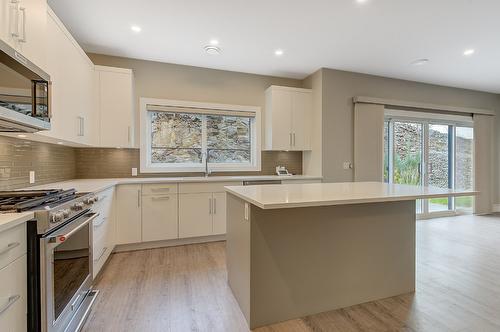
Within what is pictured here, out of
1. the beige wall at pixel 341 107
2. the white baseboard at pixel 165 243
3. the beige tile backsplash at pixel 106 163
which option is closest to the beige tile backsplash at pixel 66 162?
the beige tile backsplash at pixel 106 163

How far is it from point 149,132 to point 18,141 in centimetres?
178

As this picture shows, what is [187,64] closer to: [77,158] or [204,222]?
[77,158]

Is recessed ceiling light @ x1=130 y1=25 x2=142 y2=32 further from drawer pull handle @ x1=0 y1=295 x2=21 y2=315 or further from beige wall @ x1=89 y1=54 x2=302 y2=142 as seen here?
drawer pull handle @ x1=0 y1=295 x2=21 y2=315

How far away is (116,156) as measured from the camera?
145 inches

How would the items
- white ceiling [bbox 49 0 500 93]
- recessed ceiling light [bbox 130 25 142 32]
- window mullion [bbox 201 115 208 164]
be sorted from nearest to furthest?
white ceiling [bbox 49 0 500 93] → recessed ceiling light [bbox 130 25 142 32] → window mullion [bbox 201 115 208 164]

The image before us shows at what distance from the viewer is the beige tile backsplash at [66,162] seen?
2.09 m

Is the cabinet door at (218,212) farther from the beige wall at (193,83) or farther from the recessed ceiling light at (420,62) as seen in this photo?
the recessed ceiling light at (420,62)

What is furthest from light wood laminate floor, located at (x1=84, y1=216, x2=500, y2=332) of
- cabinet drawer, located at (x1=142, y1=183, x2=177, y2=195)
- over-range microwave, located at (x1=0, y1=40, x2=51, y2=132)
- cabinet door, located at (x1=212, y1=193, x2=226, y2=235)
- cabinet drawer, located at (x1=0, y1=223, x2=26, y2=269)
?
over-range microwave, located at (x1=0, y1=40, x2=51, y2=132)

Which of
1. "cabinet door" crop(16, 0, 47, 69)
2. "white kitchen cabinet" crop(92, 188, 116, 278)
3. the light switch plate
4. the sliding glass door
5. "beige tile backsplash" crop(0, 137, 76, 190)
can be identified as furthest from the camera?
the sliding glass door

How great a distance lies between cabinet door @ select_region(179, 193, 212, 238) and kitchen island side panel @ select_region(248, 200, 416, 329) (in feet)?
4.46

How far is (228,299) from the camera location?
84.0 inches

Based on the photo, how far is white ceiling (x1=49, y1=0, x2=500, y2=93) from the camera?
2539 mm

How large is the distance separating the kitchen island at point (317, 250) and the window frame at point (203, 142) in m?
1.96

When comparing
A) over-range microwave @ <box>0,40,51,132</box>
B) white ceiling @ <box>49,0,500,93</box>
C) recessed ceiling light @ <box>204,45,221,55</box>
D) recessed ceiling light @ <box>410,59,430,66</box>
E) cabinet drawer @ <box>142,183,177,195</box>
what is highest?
recessed ceiling light @ <box>410,59,430,66</box>
